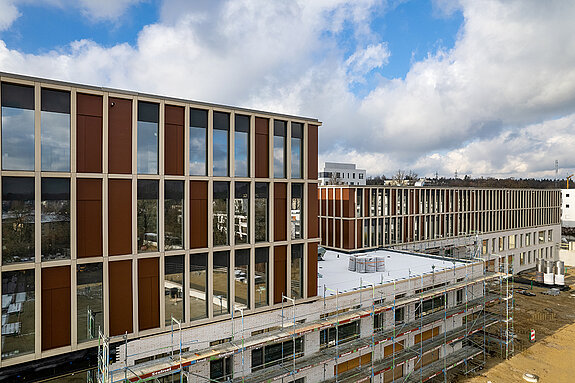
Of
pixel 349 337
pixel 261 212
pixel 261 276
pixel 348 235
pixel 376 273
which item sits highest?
pixel 261 212

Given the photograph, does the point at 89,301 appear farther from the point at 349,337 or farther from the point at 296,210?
the point at 349,337

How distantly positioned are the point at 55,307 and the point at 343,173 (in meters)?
94.1

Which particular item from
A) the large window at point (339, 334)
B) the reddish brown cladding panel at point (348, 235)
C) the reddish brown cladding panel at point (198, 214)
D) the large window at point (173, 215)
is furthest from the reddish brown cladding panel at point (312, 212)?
the reddish brown cladding panel at point (348, 235)

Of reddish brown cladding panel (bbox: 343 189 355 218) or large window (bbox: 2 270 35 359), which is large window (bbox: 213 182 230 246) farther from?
reddish brown cladding panel (bbox: 343 189 355 218)

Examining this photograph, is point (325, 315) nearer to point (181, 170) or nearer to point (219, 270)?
point (219, 270)

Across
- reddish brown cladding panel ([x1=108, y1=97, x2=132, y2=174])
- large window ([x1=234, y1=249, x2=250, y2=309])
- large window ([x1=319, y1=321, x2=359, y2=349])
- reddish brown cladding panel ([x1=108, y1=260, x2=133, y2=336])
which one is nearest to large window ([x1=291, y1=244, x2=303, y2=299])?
large window ([x1=234, y1=249, x2=250, y2=309])

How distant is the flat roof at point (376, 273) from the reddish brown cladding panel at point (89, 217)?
36.6ft

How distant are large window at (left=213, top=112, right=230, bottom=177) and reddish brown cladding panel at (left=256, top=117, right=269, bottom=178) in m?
1.47

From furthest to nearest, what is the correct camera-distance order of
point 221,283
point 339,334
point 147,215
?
point 339,334
point 221,283
point 147,215

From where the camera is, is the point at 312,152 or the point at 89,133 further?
the point at 312,152

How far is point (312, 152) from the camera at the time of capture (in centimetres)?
1791

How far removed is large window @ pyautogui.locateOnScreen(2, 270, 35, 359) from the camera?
11109 mm

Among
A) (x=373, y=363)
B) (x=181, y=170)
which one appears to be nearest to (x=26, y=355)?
(x=181, y=170)

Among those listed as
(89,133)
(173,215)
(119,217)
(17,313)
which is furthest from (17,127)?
(17,313)
